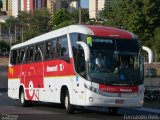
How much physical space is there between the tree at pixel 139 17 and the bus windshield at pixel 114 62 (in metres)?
52.1

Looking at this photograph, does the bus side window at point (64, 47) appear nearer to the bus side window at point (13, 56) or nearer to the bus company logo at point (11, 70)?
the bus side window at point (13, 56)

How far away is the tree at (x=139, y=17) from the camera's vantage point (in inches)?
2872

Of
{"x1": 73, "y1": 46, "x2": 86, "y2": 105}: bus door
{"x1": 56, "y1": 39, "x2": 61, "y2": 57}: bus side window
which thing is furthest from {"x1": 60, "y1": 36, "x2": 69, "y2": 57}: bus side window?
{"x1": 73, "y1": 46, "x2": 86, "y2": 105}: bus door

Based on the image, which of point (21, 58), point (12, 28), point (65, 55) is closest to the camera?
point (65, 55)

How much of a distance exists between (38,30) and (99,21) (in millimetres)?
38183

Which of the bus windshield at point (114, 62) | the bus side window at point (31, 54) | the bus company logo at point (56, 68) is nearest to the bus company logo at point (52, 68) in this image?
the bus company logo at point (56, 68)

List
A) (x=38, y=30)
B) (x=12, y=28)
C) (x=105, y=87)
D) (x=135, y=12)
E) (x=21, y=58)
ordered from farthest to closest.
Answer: (x=12, y=28)
(x=38, y=30)
(x=135, y=12)
(x=21, y=58)
(x=105, y=87)

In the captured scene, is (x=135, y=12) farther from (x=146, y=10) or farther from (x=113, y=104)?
(x=113, y=104)

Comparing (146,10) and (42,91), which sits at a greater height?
(146,10)

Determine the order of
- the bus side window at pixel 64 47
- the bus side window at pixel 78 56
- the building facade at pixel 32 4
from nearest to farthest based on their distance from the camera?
the bus side window at pixel 78 56, the bus side window at pixel 64 47, the building facade at pixel 32 4

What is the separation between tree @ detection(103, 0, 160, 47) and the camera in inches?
2872

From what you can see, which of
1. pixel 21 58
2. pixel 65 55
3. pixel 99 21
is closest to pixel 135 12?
pixel 99 21

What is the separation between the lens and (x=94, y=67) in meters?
19.8

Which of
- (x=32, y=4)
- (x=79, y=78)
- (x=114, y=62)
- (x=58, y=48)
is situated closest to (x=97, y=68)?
(x=114, y=62)
